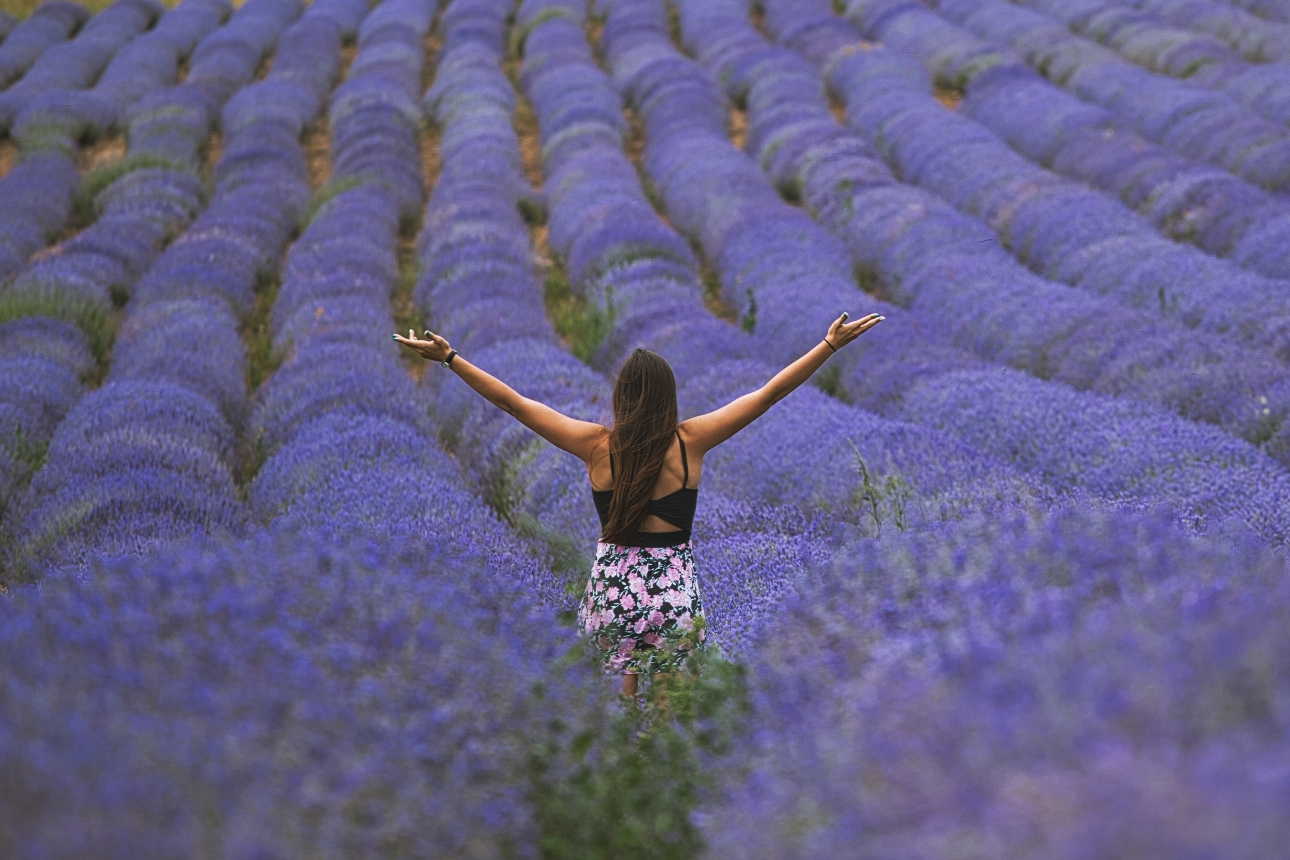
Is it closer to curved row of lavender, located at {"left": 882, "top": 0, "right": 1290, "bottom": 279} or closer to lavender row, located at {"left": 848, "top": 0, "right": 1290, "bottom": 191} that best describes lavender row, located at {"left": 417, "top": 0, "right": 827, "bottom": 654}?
curved row of lavender, located at {"left": 882, "top": 0, "right": 1290, "bottom": 279}

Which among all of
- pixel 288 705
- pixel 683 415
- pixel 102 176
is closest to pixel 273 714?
pixel 288 705

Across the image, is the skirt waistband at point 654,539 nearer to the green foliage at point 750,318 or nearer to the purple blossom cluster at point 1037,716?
the purple blossom cluster at point 1037,716

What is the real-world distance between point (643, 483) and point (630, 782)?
3.93 feet

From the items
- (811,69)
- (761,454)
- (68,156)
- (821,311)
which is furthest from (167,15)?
(761,454)

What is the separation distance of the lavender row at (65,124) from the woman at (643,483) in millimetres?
6386

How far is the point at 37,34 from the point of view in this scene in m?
16.6

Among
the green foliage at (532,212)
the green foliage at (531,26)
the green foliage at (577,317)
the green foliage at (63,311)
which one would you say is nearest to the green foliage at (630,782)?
the green foliage at (577,317)

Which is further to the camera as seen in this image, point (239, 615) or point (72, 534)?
A: point (72, 534)

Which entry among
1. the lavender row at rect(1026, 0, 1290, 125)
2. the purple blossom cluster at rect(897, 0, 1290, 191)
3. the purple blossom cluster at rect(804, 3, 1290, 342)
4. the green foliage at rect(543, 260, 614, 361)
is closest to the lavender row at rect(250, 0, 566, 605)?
the green foliage at rect(543, 260, 614, 361)

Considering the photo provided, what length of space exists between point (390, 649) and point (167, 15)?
60.9 ft

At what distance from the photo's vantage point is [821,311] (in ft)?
22.6

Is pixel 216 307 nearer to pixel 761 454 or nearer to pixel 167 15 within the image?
pixel 761 454

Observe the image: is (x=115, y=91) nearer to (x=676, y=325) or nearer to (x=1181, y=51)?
(x=676, y=325)

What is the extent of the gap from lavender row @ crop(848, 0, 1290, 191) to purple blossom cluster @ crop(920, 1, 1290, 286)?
26cm
